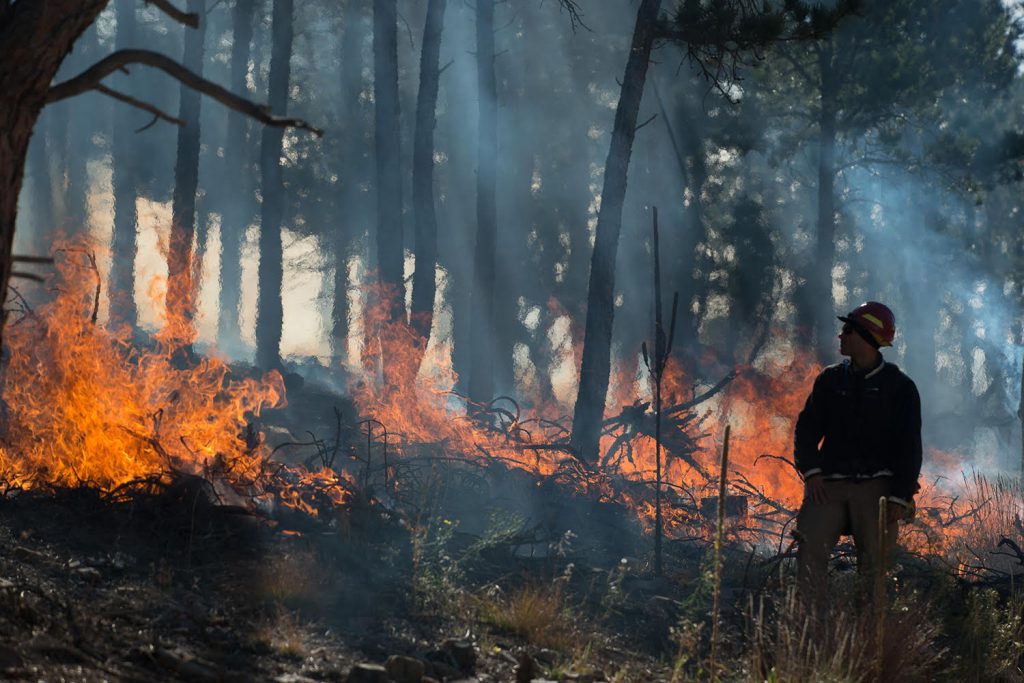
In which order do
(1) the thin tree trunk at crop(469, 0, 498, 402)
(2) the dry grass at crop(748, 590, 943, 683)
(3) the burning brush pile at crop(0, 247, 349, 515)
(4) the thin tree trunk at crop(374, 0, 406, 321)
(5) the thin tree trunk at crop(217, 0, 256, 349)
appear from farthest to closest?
(5) the thin tree trunk at crop(217, 0, 256, 349) < (1) the thin tree trunk at crop(469, 0, 498, 402) < (4) the thin tree trunk at crop(374, 0, 406, 321) < (3) the burning brush pile at crop(0, 247, 349, 515) < (2) the dry grass at crop(748, 590, 943, 683)

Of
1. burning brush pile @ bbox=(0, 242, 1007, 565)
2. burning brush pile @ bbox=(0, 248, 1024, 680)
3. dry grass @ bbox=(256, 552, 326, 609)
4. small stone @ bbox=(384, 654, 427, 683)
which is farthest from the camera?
burning brush pile @ bbox=(0, 242, 1007, 565)

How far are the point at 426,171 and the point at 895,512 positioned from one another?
16.0 meters

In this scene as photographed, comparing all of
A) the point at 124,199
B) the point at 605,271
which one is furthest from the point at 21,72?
the point at 124,199

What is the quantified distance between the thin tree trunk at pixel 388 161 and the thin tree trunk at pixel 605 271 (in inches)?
236

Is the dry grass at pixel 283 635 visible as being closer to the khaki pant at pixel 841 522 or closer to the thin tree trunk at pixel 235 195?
the khaki pant at pixel 841 522

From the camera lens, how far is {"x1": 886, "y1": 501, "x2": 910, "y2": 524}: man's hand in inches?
252

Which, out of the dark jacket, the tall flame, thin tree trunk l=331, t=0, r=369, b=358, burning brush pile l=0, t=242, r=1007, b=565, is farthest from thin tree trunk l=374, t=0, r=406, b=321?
the dark jacket

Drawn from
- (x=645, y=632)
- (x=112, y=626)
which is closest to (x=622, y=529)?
(x=645, y=632)

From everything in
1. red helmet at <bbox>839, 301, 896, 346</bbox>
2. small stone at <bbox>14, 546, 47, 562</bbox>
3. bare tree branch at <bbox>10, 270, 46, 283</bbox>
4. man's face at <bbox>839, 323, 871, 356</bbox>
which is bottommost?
small stone at <bbox>14, 546, 47, 562</bbox>

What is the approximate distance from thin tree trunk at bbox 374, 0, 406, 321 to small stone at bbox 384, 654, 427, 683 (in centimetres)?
1483

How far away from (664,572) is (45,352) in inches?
234

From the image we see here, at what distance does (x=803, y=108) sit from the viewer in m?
28.9

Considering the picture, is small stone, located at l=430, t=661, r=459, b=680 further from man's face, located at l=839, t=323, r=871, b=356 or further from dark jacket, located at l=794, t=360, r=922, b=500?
man's face, located at l=839, t=323, r=871, b=356

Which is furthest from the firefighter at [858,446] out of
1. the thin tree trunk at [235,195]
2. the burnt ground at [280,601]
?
the thin tree trunk at [235,195]
